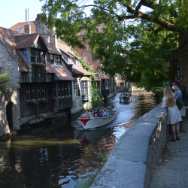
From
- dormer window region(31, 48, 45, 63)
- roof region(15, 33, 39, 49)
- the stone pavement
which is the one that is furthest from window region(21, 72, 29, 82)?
the stone pavement

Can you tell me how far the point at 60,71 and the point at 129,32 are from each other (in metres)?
15.5

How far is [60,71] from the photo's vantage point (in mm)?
25000

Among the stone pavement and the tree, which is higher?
the tree

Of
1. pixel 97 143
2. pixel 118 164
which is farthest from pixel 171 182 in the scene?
pixel 97 143

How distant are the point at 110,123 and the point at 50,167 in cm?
1185

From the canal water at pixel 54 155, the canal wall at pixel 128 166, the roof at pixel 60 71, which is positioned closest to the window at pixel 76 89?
the roof at pixel 60 71

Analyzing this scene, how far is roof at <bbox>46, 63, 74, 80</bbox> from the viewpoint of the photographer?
2314 cm

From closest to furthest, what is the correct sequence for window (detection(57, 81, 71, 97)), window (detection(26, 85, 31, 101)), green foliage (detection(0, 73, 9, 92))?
green foliage (detection(0, 73, 9, 92)) < window (detection(26, 85, 31, 101)) < window (detection(57, 81, 71, 97))

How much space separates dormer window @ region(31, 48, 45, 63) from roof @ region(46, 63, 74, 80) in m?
1.29

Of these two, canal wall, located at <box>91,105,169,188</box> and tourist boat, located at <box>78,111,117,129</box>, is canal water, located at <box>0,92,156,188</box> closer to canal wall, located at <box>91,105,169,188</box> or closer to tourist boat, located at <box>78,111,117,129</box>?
tourist boat, located at <box>78,111,117,129</box>

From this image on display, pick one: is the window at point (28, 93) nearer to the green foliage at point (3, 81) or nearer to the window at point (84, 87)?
the green foliage at point (3, 81)

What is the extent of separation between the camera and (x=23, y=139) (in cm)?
1644

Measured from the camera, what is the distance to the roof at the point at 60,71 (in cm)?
2314

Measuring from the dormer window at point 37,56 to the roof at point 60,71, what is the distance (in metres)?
1.29
